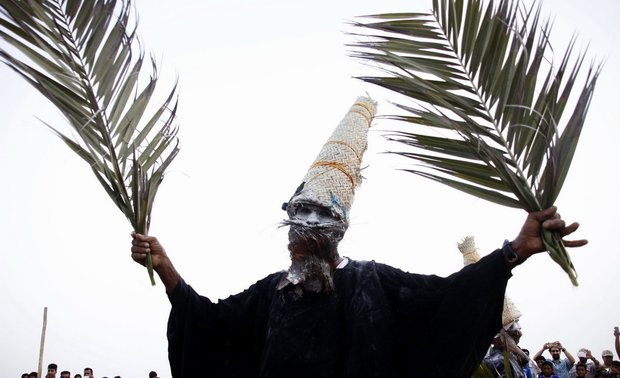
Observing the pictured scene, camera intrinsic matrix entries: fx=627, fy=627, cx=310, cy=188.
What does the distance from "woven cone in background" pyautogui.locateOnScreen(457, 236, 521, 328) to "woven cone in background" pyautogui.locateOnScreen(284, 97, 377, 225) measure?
304 centimetres

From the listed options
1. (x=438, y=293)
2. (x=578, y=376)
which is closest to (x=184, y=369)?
(x=438, y=293)

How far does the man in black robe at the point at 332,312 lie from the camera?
3146 millimetres

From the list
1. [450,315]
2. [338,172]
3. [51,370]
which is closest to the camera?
[450,315]

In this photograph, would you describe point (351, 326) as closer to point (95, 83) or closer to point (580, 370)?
point (95, 83)

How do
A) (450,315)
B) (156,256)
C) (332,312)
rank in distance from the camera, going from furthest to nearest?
(332,312) → (156,256) → (450,315)

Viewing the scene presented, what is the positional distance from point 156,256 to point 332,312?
39.8 inches

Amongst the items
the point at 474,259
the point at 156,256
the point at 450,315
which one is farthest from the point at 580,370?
the point at 156,256

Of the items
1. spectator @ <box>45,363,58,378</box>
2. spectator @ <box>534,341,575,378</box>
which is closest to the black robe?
spectator @ <box>534,341,575,378</box>

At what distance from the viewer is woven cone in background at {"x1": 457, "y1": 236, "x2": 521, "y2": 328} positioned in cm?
662

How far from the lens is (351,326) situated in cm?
338

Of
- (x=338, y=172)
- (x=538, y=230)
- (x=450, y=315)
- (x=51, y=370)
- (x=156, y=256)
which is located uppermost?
(x=51, y=370)

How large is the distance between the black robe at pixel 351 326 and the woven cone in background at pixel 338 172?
41 centimetres

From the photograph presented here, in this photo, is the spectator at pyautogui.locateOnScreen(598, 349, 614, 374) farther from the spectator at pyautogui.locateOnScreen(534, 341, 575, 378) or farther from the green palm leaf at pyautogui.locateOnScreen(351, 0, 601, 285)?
the green palm leaf at pyautogui.locateOnScreen(351, 0, 601, 285)

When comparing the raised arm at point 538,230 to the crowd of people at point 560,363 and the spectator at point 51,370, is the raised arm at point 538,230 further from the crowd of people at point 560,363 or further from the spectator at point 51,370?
the spectator at point 51,370
